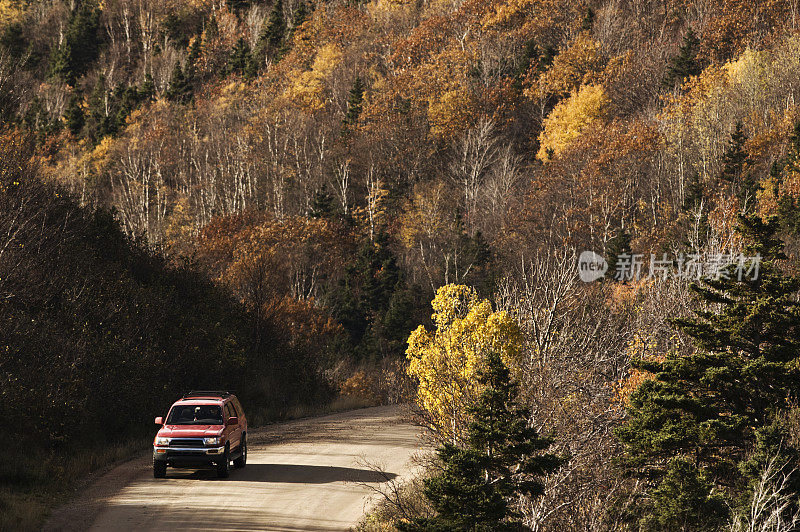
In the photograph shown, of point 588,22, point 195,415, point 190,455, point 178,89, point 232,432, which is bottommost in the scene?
point 190,455

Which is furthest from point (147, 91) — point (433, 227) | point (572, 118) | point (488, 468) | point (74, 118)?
point (488, 468)

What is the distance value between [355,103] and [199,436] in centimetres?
7290

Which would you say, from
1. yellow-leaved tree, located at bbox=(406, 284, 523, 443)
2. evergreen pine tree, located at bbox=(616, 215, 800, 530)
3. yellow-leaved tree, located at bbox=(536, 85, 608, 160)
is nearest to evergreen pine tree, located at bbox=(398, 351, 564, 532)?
evergreen pine tree, located at bbox=(616, 215, 800, 530)

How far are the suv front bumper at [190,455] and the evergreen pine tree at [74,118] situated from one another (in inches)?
3310

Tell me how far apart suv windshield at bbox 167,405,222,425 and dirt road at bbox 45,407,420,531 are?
1.21 meters

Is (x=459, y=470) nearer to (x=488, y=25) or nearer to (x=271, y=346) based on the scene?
(x=271, y=346)

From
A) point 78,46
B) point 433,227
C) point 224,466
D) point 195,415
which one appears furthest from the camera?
point 78,46

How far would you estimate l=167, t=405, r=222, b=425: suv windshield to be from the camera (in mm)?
18422

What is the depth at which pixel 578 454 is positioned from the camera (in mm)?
15172

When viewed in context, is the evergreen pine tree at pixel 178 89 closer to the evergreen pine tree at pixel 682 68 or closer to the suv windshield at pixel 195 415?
the evergreen pine tree at pixel 682 68

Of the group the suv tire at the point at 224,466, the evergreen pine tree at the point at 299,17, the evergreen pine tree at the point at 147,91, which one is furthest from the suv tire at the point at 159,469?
the evergreen pine tree at the point at 299,17

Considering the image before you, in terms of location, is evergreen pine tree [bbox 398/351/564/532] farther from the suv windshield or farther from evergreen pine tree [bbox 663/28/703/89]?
evergreen pine tree [bbox 663/28/703/89]

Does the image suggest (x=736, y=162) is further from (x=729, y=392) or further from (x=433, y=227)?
(x=729, y=392)

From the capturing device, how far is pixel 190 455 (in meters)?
17.7
